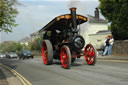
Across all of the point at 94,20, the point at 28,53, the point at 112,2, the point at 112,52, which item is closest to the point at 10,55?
the point at 28,53

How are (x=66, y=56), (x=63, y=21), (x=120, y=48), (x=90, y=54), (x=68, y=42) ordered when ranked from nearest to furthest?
(x=66, y=56)
(x=68, y=42)
(x=90, y=54)
(x=63, y=21)
(x=120, y=48)

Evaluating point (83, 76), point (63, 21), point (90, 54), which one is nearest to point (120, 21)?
point (90, 54)

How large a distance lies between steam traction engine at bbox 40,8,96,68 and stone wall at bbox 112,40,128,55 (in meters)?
6.63

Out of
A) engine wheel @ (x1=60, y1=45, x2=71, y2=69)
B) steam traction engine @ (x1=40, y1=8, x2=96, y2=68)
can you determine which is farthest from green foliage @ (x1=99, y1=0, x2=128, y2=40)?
engine wheel @ (x1=60, y1=45, x2=71, y2=69)

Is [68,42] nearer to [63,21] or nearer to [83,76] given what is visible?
[63,21]

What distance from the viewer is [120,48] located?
16.2 m

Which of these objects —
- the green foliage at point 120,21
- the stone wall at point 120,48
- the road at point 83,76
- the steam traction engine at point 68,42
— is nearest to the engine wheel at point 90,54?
the steam traction engine at point 68,42

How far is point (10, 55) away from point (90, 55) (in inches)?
1284

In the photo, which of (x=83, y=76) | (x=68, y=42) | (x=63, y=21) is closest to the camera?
(x=83, y=76)

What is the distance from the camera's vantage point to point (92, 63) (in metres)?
9.59

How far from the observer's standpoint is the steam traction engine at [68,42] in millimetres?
9156

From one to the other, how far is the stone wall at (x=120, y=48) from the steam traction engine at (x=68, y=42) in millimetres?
6625

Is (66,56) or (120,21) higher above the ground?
(120,21)

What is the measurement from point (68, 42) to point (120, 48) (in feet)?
26.9
